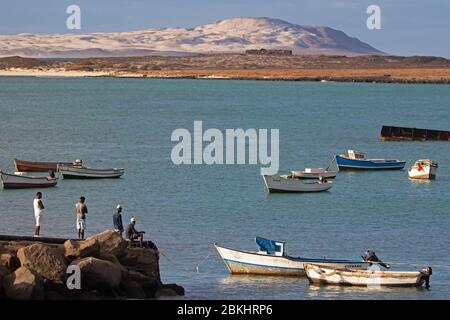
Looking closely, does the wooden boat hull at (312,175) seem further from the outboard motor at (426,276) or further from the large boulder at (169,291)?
the large boulder at (169,291)

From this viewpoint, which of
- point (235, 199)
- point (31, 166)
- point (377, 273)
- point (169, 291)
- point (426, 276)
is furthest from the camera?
point (31, 166)

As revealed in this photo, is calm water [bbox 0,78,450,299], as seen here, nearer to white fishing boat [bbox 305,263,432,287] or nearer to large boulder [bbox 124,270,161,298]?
white fishing boat [bbox 305,263,432,287]

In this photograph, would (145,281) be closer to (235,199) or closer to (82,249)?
(82,249)

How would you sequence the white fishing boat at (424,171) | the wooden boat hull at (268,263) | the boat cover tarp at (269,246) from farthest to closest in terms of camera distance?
the white fishing boat at (424,171)
the boat cover tarp at (269,246)
the wooden boat hull at (268,263)

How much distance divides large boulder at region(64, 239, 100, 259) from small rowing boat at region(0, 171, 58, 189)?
79.4 feet

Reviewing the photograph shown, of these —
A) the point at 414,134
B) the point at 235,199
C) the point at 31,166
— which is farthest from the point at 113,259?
the point at 414,134

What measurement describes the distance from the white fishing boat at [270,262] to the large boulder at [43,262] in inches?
291

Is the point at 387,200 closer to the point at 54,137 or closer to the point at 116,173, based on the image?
the point at 116,173

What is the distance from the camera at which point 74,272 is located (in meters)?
25.5

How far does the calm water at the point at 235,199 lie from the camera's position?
33656mm

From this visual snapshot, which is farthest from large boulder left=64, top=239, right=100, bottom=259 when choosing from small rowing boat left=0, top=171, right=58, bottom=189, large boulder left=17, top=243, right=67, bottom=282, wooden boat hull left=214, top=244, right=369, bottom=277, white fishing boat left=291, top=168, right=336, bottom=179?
white fishing boat left=291, top=168, right=336, bottom=179

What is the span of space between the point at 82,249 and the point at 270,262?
700 cm

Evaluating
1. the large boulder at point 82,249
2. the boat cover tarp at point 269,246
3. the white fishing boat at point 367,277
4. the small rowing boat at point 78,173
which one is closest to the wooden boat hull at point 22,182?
the small rowing boat at point 78,173
